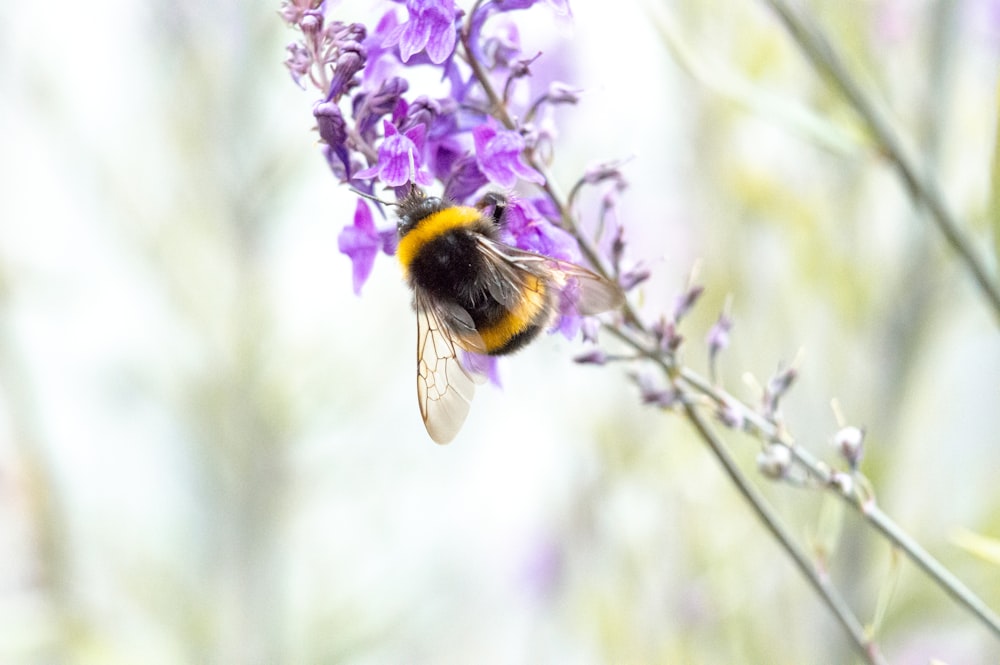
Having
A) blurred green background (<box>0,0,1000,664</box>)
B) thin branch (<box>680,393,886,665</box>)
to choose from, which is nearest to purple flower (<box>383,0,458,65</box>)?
thin branch (<box>680,393,886,665</box>)

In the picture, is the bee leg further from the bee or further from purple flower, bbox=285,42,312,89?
purple flower, bbox=285,42,312,89

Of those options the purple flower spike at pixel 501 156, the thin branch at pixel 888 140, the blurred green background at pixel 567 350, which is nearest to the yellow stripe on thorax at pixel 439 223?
the purple flower spike at pixel 501 156

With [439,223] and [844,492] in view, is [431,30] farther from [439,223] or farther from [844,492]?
[844,492]

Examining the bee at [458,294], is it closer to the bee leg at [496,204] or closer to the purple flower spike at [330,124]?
the bee leg at [496,204]

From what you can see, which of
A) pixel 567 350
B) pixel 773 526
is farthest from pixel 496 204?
pixel 567 350

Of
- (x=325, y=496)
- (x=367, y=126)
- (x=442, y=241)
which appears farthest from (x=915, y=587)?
(x=325, y=496)
